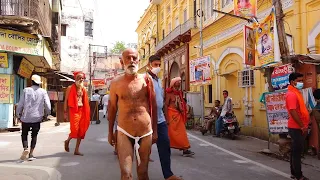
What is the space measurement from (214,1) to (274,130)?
1120 centimetres

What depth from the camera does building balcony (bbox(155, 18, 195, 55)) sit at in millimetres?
21031

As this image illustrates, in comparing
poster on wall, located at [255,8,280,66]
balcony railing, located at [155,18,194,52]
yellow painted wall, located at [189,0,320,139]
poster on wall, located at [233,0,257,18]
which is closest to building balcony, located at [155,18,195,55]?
balcony railing, located at [155,18,194,52]


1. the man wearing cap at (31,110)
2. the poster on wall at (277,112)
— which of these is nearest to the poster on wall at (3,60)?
the man wearing cap at (31,110)

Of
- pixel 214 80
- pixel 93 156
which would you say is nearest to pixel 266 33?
pixel 93 156

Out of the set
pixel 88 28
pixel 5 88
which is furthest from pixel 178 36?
pixel 88 28

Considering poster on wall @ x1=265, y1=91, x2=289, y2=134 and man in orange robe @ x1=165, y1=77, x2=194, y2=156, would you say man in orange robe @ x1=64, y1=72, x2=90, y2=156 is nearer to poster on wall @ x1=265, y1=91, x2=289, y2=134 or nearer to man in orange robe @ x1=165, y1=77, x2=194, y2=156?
man in orange robe @ x1=165, y1=77, x2=194, y2=156

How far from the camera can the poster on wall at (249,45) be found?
1055 cm

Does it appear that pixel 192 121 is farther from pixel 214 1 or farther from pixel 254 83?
pixel 214 1

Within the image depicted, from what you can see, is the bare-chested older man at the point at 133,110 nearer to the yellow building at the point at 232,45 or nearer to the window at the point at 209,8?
the yellow building at the point at 232,45

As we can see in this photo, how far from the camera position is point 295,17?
1037 centimetres

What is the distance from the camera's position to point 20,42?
12750mm

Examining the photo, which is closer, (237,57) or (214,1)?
(237,57)

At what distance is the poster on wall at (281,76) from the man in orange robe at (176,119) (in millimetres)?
2591

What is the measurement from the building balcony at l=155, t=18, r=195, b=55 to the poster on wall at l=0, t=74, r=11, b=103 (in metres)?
11.5
